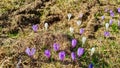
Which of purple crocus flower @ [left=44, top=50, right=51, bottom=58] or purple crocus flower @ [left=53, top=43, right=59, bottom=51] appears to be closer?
purple crocus flower @ [left=44, top=50, right=51, bottom=58]

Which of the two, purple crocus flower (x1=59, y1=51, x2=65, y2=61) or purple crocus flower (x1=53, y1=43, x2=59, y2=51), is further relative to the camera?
purple crocus flower (x1=53, y1=43, x2=59, y2=51)

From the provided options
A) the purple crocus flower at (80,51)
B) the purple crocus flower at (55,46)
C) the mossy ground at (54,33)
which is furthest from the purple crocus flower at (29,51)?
the purple crocus flower at (80,51)

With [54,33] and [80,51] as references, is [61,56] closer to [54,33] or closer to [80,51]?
[80,51]

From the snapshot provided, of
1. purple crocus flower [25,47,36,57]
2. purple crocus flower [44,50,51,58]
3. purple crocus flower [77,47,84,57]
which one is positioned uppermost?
purple crocus flower [25,47,36,57]

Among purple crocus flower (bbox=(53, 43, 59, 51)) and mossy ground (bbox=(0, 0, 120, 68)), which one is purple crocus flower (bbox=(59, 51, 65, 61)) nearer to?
mossy ground (bbox=(0, 0, 120, 68))

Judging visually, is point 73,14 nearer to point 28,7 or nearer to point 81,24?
point 81,24

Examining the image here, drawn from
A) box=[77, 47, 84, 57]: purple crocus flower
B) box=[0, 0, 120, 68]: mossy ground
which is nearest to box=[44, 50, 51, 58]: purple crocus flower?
box=[0, 0, 120, 68]: mossy ground

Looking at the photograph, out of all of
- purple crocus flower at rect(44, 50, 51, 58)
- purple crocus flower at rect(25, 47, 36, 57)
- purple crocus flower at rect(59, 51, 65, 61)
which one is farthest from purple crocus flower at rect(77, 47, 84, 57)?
purple crocus flower at rect(25, 47, 36, 57)

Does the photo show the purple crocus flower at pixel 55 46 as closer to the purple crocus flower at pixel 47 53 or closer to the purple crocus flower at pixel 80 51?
the purple crocus flower at pixel 47 53

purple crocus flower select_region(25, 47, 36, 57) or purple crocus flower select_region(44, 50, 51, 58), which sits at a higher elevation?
purple crocus flower select_region(25, 47, 36, 57)

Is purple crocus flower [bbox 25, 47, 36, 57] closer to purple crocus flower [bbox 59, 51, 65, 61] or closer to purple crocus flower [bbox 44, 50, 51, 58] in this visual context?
purple crocus flower [bbox 44, 50, 51, 58]
